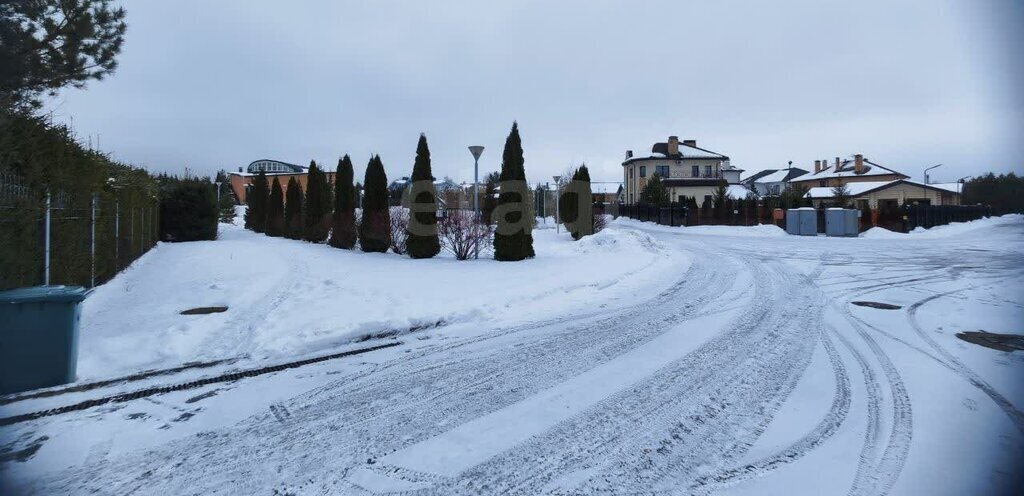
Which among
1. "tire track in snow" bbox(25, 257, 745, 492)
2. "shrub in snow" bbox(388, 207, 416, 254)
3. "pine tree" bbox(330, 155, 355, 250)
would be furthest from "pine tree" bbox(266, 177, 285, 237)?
"tire track in snow" bbox(25, 257, 745, 492)

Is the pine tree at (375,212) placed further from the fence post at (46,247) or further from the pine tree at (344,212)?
the fence post at (46,247)

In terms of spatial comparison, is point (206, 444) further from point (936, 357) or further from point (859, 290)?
point (859, 290)

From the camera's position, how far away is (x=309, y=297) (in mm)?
8328

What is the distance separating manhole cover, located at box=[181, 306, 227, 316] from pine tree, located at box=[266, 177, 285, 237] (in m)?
18.3

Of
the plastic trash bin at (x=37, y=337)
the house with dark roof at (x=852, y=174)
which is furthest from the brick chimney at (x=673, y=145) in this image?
the plastic trash bin at (x=37, y=337)

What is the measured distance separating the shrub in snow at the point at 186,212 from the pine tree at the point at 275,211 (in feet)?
14.3

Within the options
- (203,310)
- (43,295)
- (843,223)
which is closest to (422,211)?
(203,310)

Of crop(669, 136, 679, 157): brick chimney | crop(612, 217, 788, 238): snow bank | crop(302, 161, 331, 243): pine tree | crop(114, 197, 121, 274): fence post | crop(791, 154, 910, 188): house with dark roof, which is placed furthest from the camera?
crop(791, 154, 910, 188): house with dark roof

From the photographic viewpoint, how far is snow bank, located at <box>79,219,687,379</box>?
573 centimetres

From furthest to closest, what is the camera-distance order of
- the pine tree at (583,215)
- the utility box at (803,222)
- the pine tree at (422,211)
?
the utility box at (803,222)
the pine tree at (583,215)
the pine tree at (422,211)

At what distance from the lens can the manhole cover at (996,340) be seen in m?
5.84

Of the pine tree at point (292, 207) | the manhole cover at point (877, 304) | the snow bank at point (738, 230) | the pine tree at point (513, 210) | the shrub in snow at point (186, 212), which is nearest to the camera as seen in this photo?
the manhole cover at point (877, 304)

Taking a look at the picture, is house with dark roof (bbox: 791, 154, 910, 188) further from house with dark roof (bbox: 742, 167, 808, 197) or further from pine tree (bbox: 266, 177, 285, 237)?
pine tree (bbox: 266, 177, 285, 237)

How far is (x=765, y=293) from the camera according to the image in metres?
9.57
